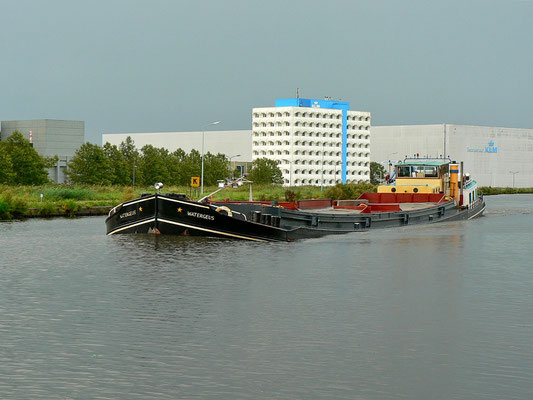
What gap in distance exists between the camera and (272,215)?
4597 cm

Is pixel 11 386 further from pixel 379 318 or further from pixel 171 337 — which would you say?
pixel 379 318

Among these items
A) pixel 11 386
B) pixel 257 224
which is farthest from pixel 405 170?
pixel 11 386

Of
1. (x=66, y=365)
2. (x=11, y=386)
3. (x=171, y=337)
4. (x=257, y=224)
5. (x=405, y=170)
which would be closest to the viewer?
(x=11, y=386)

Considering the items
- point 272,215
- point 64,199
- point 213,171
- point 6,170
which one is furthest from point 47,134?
point 272,215

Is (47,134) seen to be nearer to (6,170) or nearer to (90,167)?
(90,167)

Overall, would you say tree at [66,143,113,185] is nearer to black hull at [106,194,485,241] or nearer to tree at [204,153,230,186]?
tree at [204,153,230,186]

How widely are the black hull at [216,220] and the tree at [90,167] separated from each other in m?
76.0

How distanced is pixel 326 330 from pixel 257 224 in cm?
2464

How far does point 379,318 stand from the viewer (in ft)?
73.6

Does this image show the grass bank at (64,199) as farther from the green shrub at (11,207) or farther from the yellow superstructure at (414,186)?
the yellow superstructure at (414,186)

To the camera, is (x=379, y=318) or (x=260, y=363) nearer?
(x=260, y=363)

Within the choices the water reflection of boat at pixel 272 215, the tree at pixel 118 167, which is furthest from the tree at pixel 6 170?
the water reflection of boat at pixel 272 215

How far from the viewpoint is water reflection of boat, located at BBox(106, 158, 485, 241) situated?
4481 centimetres

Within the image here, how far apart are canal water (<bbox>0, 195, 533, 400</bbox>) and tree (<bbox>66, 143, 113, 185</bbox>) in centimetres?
8500
